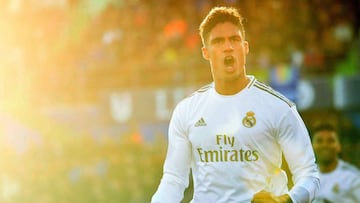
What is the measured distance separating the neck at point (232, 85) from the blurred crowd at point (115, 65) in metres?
9.43

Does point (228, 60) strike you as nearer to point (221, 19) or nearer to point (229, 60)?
point (229, 60)

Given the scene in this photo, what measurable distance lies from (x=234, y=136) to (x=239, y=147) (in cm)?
7

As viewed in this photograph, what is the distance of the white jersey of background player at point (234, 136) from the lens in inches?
198

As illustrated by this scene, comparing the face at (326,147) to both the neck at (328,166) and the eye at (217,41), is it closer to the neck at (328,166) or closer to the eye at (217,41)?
the neck at (328,166)

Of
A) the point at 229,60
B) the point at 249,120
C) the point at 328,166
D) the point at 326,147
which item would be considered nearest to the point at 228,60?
the point at 229,60

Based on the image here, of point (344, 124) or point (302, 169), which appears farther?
point (344, 124)

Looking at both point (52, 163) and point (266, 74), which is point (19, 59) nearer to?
point (52, 163)

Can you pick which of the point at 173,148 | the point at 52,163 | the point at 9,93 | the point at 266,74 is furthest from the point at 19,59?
the point at 173,148

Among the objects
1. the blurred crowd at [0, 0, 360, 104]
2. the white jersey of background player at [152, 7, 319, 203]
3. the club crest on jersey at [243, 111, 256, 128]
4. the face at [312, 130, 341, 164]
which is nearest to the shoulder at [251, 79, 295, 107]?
the white jersey of background player at [152, 7, 319, 203]

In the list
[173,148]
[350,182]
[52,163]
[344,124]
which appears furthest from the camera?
[52,163]

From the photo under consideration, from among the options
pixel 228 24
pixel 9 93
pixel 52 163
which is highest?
pixel 228 24

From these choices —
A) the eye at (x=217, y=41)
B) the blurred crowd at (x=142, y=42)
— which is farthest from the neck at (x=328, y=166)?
the blurred crowd at (x=142, y=42)

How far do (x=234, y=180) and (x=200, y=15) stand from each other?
13.1m

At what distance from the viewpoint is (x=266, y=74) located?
50.6 ft
